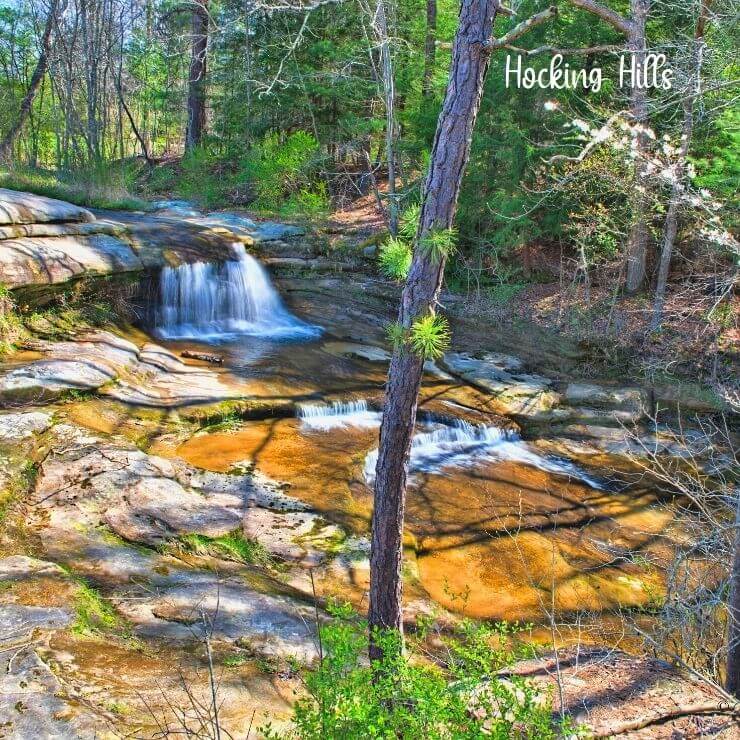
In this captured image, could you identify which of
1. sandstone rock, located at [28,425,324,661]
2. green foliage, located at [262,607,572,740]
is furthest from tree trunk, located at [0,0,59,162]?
green foliage, located at [262,607,572,740]

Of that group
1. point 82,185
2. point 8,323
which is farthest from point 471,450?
point 82,185

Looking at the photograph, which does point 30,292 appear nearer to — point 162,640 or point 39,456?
point 39,456

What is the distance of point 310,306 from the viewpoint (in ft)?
40.1

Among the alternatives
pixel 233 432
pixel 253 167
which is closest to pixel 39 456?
pixel 233 432

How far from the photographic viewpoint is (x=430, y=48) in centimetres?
1692

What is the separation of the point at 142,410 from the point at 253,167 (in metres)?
11.0

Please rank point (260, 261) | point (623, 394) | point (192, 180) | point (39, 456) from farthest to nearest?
point (192, 180) → point (260, 261) → point (623, 394) → point (39, 456)

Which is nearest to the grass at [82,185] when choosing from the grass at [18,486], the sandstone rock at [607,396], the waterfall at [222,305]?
the waterfall at [222,305]

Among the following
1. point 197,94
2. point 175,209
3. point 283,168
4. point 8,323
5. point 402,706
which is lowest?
point 402,706

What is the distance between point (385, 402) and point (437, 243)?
0.95 m

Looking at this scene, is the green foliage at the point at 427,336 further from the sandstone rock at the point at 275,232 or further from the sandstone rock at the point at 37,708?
the sandstone rock at the point at 275,232

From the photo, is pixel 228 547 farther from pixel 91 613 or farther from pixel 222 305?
pixel 222 305

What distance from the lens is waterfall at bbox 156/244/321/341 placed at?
1065 centimetres

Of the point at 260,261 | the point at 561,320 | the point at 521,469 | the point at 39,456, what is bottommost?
the point at 521,469
